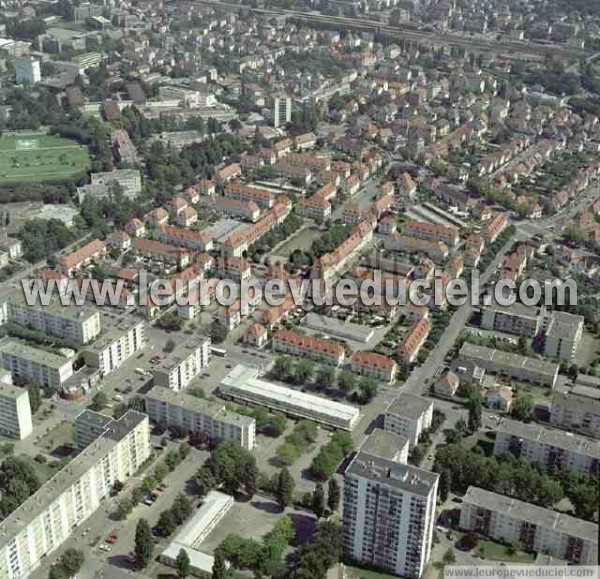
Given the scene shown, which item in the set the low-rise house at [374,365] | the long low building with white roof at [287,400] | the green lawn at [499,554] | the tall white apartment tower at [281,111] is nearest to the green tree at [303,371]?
the long low building with white roof at [287,400]

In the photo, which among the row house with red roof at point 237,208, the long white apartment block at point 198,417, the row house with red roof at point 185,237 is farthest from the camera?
the row house with red roof at point 237,208

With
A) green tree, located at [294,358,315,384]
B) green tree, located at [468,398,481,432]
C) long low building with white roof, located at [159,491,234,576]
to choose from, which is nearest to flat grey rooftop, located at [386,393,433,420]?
green tree, located at [468,398,481,432]

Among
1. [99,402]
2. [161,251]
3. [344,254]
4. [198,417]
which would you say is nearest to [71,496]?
[198,417]

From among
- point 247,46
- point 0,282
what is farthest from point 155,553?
point 247,46

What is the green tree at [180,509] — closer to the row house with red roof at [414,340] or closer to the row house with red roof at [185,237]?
the row house with red roof at [414,340]

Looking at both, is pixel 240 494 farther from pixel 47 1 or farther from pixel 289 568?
pixel 47 1

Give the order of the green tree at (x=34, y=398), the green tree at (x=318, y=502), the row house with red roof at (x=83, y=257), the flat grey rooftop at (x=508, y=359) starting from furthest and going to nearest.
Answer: the row house with red roof at (x=83, y=257) < the flat grey rooftop at (x=508, y=359) < the green tree at (x=34, y=398) < the green tree at (x=318, y=502)

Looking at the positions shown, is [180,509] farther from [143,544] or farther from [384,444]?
[384,444]
